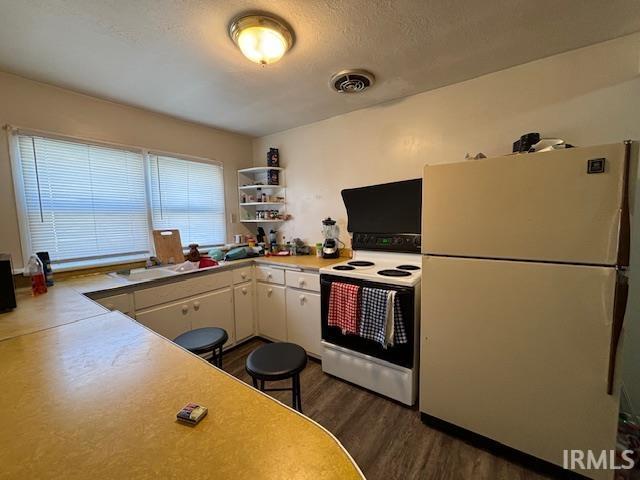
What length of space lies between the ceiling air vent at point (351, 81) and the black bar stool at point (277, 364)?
1845mm

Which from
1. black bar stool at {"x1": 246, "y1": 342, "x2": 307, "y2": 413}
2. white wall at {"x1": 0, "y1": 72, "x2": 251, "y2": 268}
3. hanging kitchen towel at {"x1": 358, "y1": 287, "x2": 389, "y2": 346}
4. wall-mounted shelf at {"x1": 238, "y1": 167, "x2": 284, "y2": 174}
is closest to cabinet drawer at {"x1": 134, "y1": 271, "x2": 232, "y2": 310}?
white wall at {"x1": 0, "y1": 72, "x2": 251, "y2": 268}

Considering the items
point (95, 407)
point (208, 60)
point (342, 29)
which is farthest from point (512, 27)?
point (95, 407)

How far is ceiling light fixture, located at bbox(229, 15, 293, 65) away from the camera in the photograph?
133 cm

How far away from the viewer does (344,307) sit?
189cm

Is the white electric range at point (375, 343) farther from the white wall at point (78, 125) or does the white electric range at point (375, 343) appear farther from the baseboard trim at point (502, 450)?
the white wall at point (78, 125)

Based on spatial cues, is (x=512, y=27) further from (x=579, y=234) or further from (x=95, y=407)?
(x=95, y=407)

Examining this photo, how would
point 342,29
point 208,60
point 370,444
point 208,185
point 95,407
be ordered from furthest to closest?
1. point 208,185
2. point 208,60
3. point 370,444
4. point 342,29
5. point 95,407

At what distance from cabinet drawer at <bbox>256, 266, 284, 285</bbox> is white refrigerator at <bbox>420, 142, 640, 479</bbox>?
1378 millimetres

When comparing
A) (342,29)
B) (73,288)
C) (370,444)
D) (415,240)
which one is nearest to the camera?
(342,29)

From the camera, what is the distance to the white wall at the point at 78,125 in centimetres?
185

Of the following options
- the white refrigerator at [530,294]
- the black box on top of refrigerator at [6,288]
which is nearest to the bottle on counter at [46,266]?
the black box on top of refrigerator at [6,288]

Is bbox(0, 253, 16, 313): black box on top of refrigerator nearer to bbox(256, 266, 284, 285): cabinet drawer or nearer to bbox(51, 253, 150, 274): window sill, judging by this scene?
bbox(51, 253, 150, 274): window sill

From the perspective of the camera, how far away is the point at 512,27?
144 cm

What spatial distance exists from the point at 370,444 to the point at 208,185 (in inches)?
114
